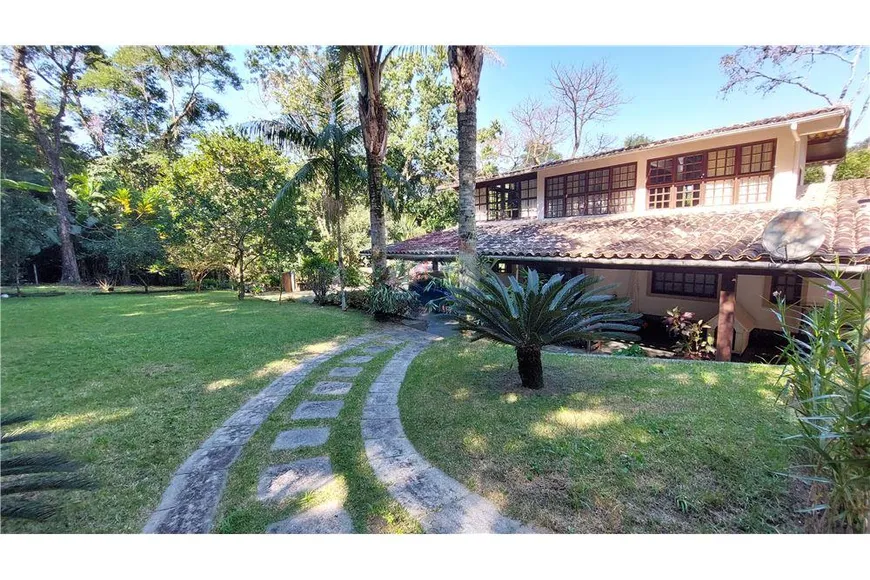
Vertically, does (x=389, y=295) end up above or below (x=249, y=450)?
above

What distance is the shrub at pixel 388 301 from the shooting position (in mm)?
9398

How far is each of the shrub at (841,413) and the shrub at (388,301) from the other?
8.07 metres

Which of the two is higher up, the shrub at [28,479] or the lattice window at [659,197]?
the lattice window at [659,197]

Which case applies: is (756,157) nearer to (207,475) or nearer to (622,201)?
(622,201)

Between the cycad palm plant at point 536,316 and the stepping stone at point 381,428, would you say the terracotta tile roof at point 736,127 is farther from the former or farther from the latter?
the stepping stone at point 381,428

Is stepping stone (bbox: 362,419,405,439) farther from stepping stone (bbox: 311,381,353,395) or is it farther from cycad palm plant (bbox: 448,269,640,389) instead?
cycad palm plant (bbox: 448,269,640,389)

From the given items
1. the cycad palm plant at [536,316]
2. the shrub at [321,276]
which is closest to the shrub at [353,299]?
the shrub at [321,276]

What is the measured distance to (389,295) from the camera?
9406 millimetres

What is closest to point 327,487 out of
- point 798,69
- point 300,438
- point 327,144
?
point 300,438

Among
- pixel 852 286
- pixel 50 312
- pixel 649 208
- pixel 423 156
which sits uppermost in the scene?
pixel 423 156
